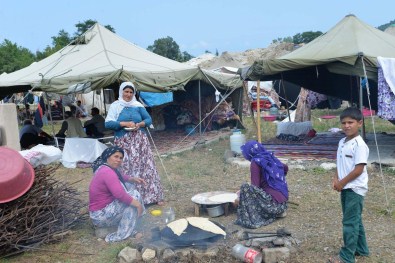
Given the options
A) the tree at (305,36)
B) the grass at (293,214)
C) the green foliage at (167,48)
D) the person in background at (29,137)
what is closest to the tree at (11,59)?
the green foliage at (167,48)

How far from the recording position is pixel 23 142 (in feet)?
30.3

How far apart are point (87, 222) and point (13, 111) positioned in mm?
1594

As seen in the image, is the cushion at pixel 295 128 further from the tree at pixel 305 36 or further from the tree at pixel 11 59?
the tree at pixel 305 36

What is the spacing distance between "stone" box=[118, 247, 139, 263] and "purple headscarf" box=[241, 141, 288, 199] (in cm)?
158

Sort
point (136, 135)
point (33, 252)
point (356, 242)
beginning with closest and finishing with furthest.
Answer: point (356, 242)
point (33, 252)
point (136, 135)

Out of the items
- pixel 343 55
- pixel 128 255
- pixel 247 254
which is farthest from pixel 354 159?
pixel 343 55

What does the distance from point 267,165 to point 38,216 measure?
95.8 inches

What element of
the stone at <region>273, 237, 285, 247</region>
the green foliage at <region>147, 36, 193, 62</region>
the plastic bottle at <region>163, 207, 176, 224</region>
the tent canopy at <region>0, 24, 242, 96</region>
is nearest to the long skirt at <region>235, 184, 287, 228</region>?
the stone at <region>273, 237, 285, 247</region>

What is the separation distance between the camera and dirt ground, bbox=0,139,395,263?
12.4ft

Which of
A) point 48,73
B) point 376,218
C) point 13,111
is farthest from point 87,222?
point 48,73

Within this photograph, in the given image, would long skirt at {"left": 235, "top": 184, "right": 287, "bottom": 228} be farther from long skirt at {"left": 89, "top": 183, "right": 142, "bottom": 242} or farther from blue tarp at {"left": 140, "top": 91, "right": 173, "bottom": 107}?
blue tarp at {"left": 140, "top": 91, "right": 173, "bottom": 107}

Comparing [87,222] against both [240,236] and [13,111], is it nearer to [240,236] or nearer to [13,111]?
[13,111]

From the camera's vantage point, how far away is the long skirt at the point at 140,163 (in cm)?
519

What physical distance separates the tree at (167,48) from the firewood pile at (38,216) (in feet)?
142
